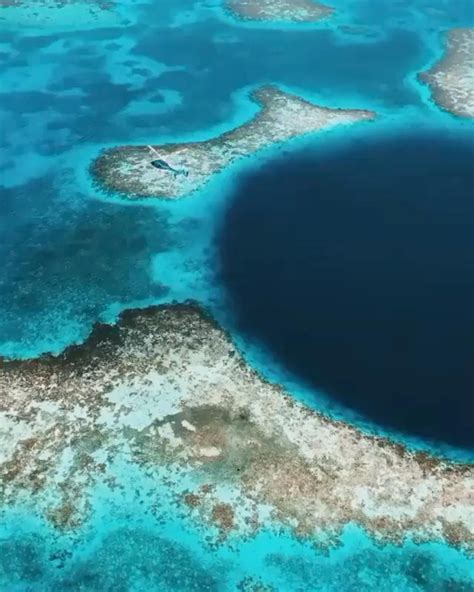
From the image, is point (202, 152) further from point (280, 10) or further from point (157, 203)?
point (280, 10)

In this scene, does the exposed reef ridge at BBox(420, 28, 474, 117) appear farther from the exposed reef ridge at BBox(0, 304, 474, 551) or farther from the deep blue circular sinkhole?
the exposed reef ridge at BBox(0, 304, 474, 551)

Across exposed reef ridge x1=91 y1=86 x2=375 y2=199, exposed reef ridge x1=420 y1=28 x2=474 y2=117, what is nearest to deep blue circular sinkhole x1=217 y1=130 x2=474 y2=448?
exposed reef ridge x1=91 y1=86 x2=375 y2=199

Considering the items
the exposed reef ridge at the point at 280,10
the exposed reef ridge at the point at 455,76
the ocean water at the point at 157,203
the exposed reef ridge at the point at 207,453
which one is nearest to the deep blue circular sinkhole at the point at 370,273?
the ocean water at the point at 157,203

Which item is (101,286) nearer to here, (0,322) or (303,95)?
(0,322)

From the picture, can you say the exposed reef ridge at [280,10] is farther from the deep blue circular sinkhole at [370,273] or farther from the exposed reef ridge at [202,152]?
the deep blue circular sinkhole at [370,273]

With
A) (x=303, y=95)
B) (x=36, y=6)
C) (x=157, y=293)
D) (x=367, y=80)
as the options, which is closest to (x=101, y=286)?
(x=157, y=293)

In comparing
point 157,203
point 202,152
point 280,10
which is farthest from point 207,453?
point 280,10
